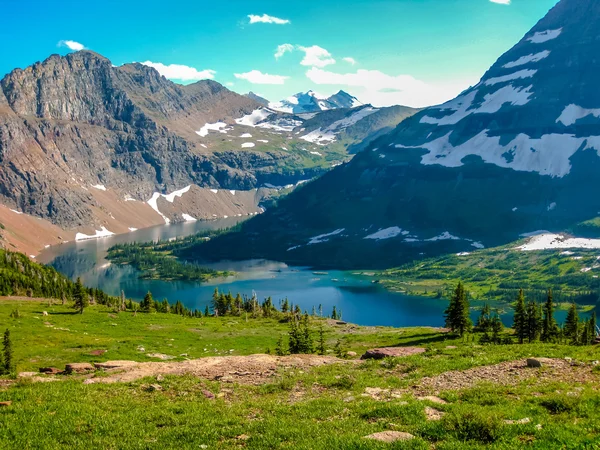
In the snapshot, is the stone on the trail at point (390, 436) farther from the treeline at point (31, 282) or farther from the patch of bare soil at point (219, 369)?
the treeline at point (31, 282)

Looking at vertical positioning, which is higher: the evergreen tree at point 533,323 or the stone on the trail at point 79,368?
the stone on the trail at point 79,368

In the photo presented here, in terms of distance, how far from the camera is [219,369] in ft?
99.5

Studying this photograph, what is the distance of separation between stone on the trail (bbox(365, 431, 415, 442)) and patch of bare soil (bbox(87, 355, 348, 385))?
1169 cm

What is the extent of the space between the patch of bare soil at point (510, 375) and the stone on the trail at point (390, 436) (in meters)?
7.14

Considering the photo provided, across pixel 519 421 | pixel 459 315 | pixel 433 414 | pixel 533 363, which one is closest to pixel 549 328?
pixel 459 315

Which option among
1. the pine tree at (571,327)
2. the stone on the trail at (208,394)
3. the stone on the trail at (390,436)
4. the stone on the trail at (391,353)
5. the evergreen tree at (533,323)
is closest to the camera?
the stone on the trail at (390,436)

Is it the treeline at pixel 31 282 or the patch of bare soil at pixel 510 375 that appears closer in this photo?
the patch of bare soil at pixel 510 375

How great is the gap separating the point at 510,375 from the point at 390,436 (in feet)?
39.6

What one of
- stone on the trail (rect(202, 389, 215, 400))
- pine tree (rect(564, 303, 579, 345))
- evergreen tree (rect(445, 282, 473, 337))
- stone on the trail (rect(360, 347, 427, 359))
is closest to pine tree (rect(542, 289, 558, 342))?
pine tree (rect(564, 303, 579, 345))

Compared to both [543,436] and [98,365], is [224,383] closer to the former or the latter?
[98,365]

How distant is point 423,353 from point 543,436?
19.9 m

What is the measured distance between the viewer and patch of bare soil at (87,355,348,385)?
28.1 metres

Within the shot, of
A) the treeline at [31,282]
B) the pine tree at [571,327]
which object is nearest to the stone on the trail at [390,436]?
the pine tree at [571,327]

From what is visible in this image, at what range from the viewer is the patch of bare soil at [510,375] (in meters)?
23.7
